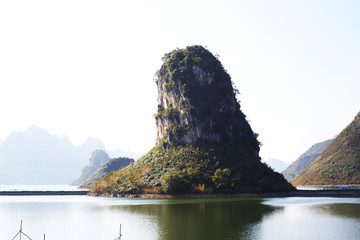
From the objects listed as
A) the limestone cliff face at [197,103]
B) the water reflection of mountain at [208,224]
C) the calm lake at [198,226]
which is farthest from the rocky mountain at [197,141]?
the water reflection of mountain at [208,224]

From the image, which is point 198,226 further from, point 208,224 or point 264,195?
point 264,195

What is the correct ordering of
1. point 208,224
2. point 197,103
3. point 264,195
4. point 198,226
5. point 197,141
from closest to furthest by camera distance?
point 198,226, point 208,224, point 264,195, point 197,141, point 197,103

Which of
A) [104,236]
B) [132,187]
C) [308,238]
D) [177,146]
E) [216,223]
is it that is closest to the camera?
[308,238]

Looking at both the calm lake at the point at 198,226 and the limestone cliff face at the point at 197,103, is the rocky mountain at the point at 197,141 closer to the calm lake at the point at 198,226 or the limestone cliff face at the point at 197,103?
the limestone cliff face at the point at 197,103

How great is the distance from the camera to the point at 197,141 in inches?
6358

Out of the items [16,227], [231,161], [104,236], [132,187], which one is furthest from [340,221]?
[132,187]

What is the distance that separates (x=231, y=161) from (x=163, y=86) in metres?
54.5

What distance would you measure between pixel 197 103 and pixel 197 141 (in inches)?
668

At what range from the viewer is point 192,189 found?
133250 mm

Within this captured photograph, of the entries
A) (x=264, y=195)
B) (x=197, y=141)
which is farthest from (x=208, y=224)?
(x=197, y=141)

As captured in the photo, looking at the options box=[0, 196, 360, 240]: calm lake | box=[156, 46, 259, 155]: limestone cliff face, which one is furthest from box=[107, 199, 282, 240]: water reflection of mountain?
box=[156, 46, 259, 155]: limestone cliff face

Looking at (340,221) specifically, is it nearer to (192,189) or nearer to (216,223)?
(216,223)

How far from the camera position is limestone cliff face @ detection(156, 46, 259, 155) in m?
164

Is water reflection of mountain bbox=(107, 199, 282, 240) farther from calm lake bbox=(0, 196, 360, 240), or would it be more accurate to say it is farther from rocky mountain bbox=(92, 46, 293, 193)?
rocky mountain bbox=(92, 46, 293, 193)
